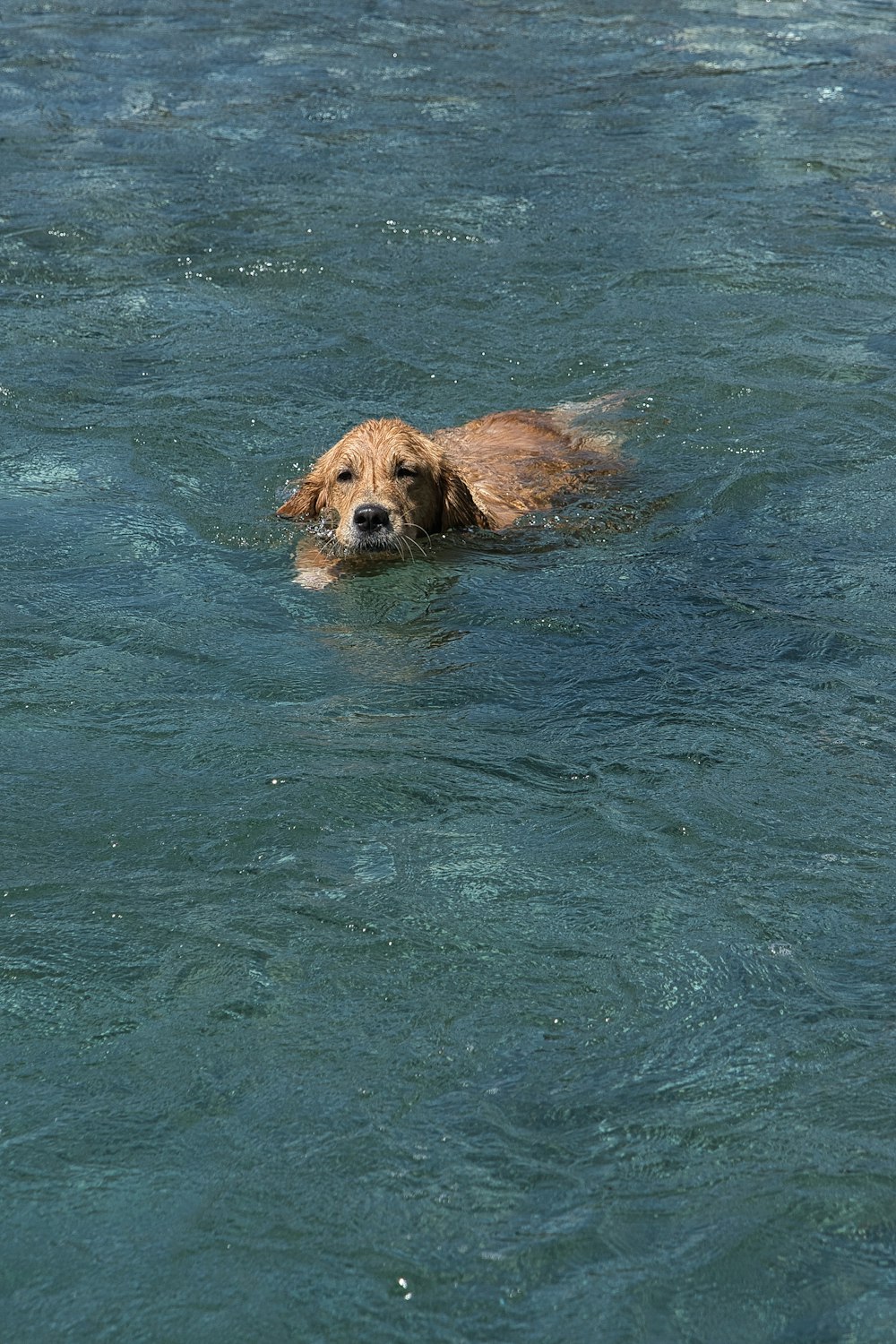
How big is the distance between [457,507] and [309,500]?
0.74 m

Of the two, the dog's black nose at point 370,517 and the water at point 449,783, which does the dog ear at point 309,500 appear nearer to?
the water at point 449,783

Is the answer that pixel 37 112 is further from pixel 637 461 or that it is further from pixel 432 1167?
pixel 432 1167

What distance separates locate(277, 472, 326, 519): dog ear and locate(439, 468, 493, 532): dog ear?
603mm

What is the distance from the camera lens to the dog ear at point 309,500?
7742 millimetres

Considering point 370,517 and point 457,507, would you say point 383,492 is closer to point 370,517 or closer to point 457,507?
point 370,517

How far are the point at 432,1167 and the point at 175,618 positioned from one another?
3.48 m

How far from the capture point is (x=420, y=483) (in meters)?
7.60

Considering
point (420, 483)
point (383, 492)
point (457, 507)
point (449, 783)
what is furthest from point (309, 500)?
point (449, 783)

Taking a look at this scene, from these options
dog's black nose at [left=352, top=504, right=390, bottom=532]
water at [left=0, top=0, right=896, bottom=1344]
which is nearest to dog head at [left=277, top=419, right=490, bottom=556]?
dog's black nose at [left=352, top=504, right=390, bottom=532]

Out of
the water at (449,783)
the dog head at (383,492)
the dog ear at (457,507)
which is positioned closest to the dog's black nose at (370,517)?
the dog head at (383,492)

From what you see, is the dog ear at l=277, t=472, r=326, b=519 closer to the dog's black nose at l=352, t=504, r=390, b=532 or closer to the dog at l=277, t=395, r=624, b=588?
the dog at l=277, t=395, r=624, b=588

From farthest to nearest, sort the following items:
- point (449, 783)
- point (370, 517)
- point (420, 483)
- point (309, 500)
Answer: point (309, 500) < point (420, 483) < point (370, 517) < point (449, 783)

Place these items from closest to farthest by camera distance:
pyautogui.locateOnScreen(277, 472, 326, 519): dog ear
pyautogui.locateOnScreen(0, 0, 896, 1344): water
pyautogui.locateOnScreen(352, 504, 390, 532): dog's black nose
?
pyautogui.locateOnScreen(0, 0, 896, 1344): water, pyautogui.locateOnScreen(352, 504, 390, 532): dog's black nose, pyautogui.locateOnScreen(277, 472, 326, 519): dog ear

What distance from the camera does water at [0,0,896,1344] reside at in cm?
343
